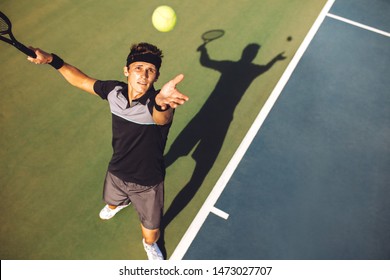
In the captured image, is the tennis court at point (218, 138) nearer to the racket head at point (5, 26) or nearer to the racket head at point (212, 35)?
the racket head at point (212, 35)

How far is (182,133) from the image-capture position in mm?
6766

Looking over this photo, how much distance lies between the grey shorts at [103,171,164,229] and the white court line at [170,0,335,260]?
0.88 meters

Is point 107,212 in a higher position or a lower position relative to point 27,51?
lower

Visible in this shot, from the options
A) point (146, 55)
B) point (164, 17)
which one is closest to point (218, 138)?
point (164, 17)

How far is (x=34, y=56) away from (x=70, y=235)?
2739mm

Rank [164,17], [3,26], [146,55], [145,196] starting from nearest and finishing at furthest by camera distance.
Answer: [146,55] → [145,196] → [3,26] → [164,17]

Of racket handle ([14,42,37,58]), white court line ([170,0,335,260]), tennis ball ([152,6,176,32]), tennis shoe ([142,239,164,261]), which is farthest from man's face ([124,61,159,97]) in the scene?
tennis ball ([152,6,176,32])

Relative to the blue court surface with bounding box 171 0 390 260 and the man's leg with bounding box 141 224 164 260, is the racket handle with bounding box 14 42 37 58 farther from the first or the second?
the blue court surface with bounding box 171 0 390 260

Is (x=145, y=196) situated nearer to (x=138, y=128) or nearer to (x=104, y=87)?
(x=138, y=128)

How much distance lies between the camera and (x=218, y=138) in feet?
22.2

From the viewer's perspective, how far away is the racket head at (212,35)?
8484 mm

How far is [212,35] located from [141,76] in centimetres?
488

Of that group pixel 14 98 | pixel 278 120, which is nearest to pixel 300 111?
pixel 278 120

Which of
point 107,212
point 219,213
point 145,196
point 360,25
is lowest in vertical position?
point 107,212
